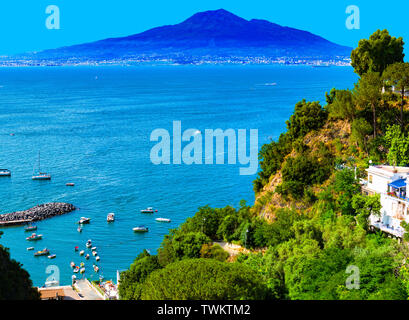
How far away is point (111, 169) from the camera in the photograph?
61.7 m

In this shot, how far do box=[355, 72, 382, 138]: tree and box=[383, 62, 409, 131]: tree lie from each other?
2.27ft

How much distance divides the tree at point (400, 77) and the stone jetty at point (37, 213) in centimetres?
2986

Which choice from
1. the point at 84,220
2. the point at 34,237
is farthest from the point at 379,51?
the point at 34,237

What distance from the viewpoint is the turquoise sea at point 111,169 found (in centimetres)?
4306

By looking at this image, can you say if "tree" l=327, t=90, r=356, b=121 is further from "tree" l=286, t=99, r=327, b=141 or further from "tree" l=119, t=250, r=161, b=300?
"tree" l=119, t=250, r=161, b=300

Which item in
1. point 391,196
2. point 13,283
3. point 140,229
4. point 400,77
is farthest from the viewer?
point 140,229

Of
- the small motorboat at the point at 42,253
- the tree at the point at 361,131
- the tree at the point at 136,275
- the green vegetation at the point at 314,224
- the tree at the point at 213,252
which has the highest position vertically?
the tree at the point at 361,131

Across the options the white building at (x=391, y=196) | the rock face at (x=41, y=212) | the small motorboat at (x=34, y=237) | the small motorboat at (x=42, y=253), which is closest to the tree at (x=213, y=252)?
the white building at (x=391, y=196)

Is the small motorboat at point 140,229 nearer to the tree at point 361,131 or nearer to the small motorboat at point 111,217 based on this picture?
the small motorboat at point 111,217

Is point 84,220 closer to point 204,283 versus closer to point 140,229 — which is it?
point 140,229

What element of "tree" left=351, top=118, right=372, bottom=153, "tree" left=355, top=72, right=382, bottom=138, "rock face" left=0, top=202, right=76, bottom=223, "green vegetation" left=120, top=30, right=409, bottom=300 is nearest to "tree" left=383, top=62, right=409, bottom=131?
"green vegetation" left=120, top=30, right=409, bottom=300

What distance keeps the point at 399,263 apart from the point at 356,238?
12.3 feet

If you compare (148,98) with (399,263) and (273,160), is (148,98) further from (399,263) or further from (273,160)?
(399,263)

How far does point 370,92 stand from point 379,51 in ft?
18.3
